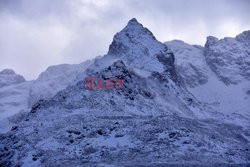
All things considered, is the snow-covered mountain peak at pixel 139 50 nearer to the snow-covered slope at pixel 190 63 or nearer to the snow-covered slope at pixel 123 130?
the snow-covered slope at pixel 123 130

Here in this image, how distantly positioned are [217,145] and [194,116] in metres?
30.6

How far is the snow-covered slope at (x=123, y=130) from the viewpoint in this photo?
43406 millimetres

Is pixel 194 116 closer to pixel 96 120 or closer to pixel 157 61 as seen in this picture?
pixel 157 61

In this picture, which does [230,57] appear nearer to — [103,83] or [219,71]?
[219,71]

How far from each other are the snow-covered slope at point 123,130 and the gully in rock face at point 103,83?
98cm

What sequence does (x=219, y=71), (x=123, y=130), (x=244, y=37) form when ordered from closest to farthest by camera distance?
1. (x=123, y=130)
2. (x=219, y=71)
3. (x=244, y=37)

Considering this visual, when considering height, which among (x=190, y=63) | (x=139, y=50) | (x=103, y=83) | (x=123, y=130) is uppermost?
(x=190, y=63)

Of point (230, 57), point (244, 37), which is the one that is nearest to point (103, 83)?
point (230, 57)

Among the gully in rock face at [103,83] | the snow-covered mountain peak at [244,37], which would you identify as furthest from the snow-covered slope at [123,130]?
the snow-covered mountain peak at [244,37]

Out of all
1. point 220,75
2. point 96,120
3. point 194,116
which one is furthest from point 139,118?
point 220,75

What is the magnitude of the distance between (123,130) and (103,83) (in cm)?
1975

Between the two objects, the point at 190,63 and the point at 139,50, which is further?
the point at 190,63

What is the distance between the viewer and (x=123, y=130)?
5050 cm

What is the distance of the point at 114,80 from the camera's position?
69.5 meters
